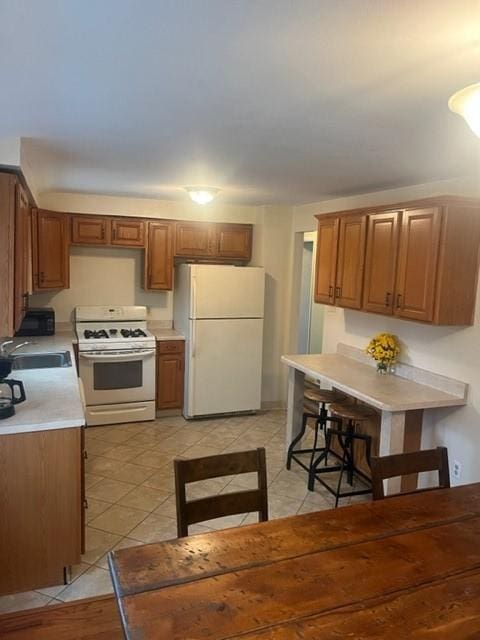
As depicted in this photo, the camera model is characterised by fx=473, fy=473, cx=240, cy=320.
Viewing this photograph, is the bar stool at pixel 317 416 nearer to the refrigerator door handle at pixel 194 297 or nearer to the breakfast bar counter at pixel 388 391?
the breakfast bar counter at pixel 388 391

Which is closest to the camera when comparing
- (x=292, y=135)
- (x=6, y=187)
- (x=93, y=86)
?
(x=93, y=86)

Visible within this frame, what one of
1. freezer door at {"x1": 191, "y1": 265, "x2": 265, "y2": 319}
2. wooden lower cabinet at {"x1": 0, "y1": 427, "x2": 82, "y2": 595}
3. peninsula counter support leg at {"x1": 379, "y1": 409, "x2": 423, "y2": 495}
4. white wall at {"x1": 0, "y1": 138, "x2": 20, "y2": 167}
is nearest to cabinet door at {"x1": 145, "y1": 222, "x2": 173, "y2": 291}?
freezer door at {"x1": 191, "y1": 265, "x2": 265, "y2": 319}

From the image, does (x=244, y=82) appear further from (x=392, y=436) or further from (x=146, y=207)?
(x=146, y=207)

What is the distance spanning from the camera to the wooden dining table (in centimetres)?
120

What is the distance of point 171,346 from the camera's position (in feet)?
16.9

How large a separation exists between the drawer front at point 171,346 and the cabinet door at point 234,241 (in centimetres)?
111

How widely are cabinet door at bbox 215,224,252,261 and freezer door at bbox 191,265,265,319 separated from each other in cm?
37

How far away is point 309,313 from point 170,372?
2.55 meters

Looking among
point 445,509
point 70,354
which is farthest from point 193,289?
point 445,509

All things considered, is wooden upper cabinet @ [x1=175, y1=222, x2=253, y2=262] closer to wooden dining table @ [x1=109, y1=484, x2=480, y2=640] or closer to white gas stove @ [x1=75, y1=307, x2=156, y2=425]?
white gas stove @ [x1=75, y1=307, x2=156, y2=425]

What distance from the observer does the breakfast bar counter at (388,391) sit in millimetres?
2980

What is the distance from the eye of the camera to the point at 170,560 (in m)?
1.45

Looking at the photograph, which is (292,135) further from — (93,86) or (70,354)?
(70,354)

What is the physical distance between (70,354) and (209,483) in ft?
5.29
